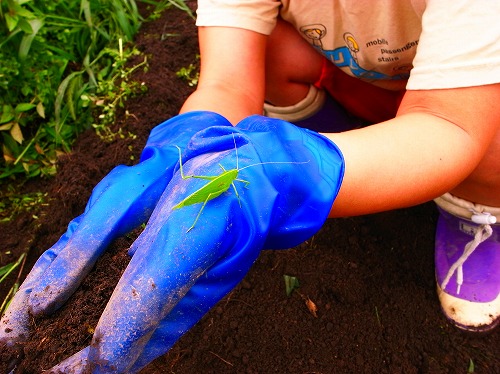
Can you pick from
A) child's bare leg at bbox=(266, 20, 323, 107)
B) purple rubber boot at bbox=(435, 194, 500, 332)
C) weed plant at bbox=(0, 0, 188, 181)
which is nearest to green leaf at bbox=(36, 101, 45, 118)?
weed plant at bbox=(0, 0, 188, 181)

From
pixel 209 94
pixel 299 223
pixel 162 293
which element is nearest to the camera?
pixel 162 293

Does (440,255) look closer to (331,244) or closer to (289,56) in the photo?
(331,244)

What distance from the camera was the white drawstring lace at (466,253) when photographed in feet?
4.42

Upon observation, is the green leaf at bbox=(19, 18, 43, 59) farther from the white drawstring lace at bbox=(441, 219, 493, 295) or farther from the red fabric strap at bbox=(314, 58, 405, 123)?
the white drawstring lace at bbox=(441, 219, 493, 295)

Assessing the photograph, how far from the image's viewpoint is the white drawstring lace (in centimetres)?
135

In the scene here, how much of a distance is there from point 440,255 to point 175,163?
91cm

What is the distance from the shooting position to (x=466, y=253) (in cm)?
140

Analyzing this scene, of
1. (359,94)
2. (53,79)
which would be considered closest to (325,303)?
(359,94)

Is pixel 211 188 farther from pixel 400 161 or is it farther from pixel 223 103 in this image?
pixel 223 103

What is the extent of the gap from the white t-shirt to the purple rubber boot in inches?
16.5

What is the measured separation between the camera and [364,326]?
53.8 inches

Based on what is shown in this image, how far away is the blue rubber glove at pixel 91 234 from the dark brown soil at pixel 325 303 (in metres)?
Result: 0.41

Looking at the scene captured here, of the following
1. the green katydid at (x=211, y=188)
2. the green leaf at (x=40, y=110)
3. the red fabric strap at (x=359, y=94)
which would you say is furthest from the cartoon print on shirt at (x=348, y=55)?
the green leaf at (x=40, y=110)

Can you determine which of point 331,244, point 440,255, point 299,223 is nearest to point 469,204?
point 440,255
